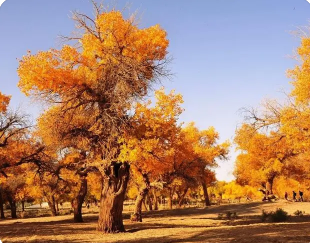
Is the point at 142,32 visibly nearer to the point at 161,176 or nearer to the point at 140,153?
the point at 140,153

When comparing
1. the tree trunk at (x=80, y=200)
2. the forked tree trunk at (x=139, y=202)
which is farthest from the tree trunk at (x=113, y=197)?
the tree trunk at (x=80, y=200)

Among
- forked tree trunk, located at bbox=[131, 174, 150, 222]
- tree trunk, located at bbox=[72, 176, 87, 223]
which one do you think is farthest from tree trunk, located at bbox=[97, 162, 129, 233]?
tree trunk, located at bbox=[72, 176, 87, 223]

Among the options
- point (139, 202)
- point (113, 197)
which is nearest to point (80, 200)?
Result: point (139, 202)

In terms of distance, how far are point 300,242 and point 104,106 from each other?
398 inches

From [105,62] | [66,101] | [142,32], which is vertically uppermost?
[142,32]

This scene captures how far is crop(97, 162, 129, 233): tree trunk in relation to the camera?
57.5ft

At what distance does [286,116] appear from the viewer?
1794 centimetres

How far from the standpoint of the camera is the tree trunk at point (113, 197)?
690 inches

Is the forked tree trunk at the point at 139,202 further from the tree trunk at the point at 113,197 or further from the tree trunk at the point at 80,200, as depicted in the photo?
the tree trunk at the point at 113,197

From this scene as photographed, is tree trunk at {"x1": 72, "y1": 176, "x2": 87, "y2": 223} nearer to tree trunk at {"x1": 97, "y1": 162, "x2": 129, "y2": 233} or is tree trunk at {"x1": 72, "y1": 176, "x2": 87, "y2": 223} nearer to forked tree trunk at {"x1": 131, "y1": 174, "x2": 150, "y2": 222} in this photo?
forked tree trunk at {"x1": 131, "y1": 174, "x2": 150, "y2": 222}

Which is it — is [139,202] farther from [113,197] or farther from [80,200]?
[113,197]

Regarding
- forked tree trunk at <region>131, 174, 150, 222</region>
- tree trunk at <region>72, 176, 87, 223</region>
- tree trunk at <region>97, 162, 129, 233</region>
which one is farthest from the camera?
tree trunk at <region>72, 176, 87, 223</region>

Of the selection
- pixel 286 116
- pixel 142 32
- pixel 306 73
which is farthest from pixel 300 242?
pixel 142 32

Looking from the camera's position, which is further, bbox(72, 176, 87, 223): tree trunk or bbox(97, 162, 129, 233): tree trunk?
bbox(72, 176, 87, 223): tree trunk
